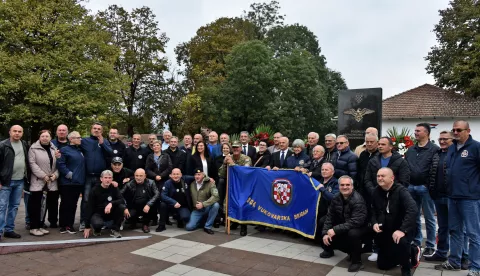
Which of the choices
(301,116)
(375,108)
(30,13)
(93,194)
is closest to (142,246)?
(93,194)

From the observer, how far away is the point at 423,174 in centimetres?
523

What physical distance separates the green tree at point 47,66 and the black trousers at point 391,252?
61.0 ft

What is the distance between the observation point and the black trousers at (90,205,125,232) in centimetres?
620

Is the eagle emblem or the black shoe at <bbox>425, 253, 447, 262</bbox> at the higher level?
the eagle emblem

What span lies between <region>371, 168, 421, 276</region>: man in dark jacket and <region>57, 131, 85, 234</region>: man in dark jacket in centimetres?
503

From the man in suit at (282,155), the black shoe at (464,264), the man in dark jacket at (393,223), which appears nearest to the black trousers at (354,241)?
the man in dark jacket at (393,223)

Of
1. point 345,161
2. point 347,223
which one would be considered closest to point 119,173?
point 345,161

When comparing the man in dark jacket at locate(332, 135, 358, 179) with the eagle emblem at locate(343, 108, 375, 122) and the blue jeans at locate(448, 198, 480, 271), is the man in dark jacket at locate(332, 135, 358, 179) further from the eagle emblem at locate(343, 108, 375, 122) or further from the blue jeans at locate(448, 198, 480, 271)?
the eagle emblem at locate(343, 108, 375, 122)

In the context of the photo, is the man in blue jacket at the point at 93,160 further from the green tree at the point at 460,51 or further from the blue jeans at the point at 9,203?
the green tree at the point at 460,51

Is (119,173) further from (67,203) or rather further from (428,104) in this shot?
(428,104)

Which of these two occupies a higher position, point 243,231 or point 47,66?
point 47,66

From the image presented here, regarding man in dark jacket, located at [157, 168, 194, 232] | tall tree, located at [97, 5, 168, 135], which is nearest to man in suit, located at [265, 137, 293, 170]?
man in dark jacket, located at [157, 168, 194, 232]

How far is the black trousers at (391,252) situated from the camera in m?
4.43

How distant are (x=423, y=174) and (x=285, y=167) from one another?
8.24 ft
